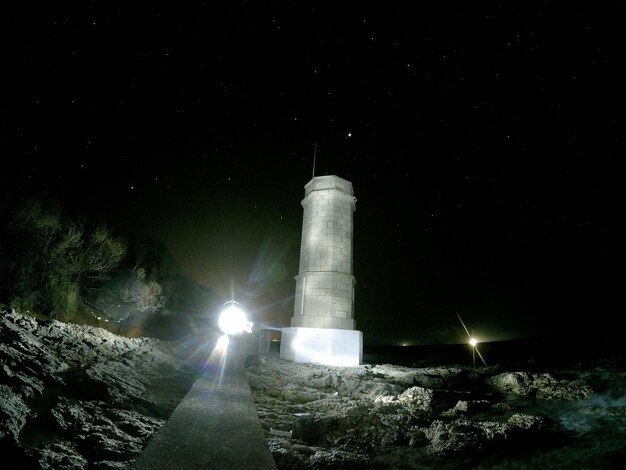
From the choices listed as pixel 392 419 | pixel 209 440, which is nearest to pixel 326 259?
pixel 392 419

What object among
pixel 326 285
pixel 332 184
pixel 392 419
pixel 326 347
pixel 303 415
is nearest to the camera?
pixel 303 415

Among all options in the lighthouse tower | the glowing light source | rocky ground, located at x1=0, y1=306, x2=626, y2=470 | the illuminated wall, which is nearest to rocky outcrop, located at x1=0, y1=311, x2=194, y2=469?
rocky ground, located at x1=0, y1=306, x2=626, y2=470

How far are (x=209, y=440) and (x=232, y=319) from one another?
28.7ft

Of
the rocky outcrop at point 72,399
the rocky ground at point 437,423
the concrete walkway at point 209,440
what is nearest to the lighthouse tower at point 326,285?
the rocky ground at point 437,423

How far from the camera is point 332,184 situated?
15141 mm

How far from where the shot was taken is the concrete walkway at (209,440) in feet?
10.2

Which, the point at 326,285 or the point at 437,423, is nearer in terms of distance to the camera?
the point at 437,423

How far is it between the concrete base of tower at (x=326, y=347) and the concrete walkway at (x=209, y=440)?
8113 millimetres

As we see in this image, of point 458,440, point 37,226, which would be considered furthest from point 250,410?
point 37,226

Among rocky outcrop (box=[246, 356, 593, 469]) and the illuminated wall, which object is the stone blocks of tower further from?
rocky outcrop (box=[246, 356, 593, 469])

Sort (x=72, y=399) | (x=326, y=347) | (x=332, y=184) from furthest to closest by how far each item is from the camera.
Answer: (x=332, y=184) → (x=326, y=347) → (x=72, y=399)

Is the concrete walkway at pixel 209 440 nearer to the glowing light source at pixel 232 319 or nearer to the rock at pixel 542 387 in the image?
the glowing light source at pixel 232 319

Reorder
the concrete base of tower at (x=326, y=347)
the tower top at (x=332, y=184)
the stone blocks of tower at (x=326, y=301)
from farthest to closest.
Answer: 1. the tower top at (x=332, y=184)
2. the stone blocks of tower at (x=326, y=301)
3. the concrete base of tower at (x=326, y=347)

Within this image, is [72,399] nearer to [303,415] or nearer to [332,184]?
[303,415]
